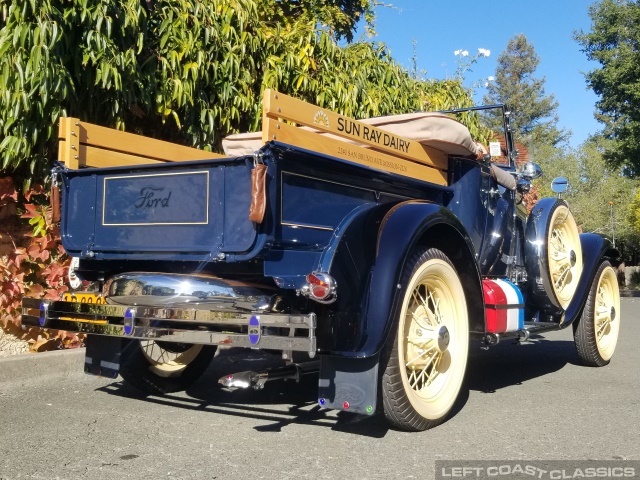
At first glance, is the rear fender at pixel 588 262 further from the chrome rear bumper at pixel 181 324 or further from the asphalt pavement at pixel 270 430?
the chrome rear bumper at pixel 181 324

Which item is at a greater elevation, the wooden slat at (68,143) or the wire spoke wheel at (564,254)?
the wooden slat at (68,143)

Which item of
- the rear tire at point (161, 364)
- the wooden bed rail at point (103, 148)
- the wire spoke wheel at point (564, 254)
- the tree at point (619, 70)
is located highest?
the tree at point (619, 70)

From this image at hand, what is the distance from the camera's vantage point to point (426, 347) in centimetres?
422

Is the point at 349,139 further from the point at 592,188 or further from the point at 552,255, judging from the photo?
the point at 592,188

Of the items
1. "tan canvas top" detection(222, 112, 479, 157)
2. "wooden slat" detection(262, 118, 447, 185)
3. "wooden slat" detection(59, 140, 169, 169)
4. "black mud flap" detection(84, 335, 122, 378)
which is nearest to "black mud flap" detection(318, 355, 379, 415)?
"wooden slat" detection(262, 118, 447, 185)

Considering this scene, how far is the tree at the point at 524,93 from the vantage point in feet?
182

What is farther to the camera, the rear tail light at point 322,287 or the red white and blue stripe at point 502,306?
the red white and blue stripe at point 502,306

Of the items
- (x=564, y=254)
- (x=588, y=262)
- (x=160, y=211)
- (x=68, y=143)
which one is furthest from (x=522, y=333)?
(x=68, y=143)

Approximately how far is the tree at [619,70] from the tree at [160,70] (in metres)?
14.5

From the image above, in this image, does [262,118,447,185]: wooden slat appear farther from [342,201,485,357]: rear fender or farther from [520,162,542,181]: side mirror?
[520,162,542,181]: side mirror

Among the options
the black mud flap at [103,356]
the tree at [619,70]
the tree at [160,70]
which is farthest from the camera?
the tree at [619,70]

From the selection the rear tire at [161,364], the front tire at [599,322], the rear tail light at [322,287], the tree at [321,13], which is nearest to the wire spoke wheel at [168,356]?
the rear tire at [161,364]

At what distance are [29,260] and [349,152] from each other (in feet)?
10.8

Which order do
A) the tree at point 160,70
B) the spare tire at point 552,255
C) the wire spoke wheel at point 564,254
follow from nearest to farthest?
1. the tree at point 160,70
2. the spare tire at point 552,255
3. the wire spoke wheel at point 564,254
